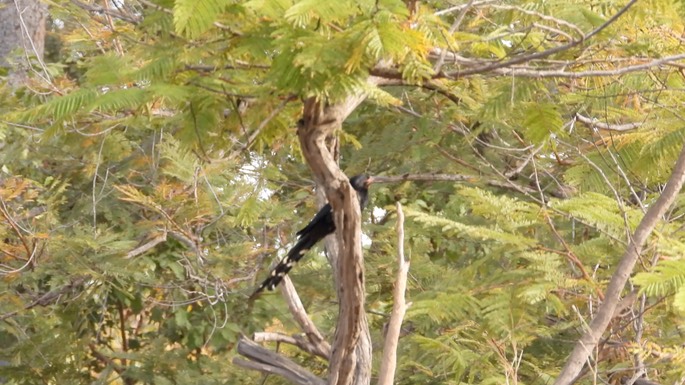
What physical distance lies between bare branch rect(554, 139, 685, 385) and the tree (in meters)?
0.01

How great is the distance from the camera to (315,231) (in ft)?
14.3

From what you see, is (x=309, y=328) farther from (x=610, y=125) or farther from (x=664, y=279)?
(x=664, y=279)

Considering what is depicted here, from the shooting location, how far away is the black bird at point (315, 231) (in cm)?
429

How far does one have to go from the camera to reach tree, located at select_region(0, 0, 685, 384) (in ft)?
9.93

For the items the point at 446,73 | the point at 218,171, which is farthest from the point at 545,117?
the point at 218,171

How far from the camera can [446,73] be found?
3.39 metres

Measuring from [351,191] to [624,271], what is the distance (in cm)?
122

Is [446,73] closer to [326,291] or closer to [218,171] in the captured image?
[218,171]

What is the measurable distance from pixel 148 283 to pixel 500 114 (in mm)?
3942

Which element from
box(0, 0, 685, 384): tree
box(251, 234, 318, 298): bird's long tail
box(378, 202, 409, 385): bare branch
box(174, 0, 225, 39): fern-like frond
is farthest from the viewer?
box(251, 234, 318, 298): bird's long tail

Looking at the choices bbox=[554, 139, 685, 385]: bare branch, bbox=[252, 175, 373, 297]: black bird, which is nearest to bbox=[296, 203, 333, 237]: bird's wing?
bbox=[252, 175, 373, 297]: black bird

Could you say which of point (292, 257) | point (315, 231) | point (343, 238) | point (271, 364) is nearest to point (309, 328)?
point (271, 364)

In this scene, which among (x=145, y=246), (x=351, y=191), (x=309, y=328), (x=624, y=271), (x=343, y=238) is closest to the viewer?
(x=351, y=191)

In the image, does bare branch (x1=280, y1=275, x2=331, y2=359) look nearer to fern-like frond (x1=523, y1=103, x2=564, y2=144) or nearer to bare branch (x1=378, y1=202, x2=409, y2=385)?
bare branch (x1=378, y1=202, x2=409, y2=385)
